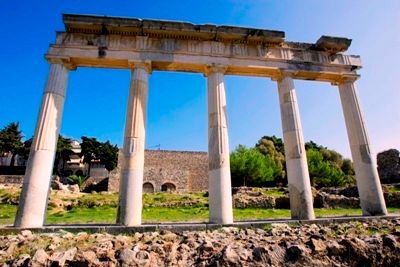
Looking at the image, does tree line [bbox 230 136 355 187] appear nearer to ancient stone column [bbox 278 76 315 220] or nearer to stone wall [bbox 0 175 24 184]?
ancient stone column [bbox 278 76 315 220]

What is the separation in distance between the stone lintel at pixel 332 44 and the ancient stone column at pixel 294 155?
2.67 meters

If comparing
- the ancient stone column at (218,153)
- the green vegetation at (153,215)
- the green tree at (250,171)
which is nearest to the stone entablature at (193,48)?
the ancient stone column at (218,153)

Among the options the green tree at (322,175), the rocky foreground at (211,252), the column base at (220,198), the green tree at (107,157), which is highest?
the green tree at (107,157)

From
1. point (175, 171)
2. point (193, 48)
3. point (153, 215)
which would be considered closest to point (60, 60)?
point (193, 48)

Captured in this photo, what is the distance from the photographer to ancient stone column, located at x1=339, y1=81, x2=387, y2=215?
1100 cm

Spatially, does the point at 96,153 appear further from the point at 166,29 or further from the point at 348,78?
the point at 348,78

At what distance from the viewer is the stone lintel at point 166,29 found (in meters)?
11.4

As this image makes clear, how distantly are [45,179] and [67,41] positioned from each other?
6.00 metres

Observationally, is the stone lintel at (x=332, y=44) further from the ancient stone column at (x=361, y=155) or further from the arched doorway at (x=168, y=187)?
the arched doorway at (x=168, y=187)

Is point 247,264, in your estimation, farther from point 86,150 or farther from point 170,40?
point 86,150

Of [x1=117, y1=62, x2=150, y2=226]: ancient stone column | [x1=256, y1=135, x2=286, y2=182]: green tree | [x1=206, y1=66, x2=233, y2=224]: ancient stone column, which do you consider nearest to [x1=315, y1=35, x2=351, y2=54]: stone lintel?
[x1=206, y1=66, x2=233, y2=224]: ancient stone column

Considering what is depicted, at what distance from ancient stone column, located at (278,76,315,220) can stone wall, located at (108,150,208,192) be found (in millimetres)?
36678

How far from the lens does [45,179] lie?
9.45 metres

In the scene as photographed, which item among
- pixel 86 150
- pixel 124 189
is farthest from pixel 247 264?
pixel 86 150
